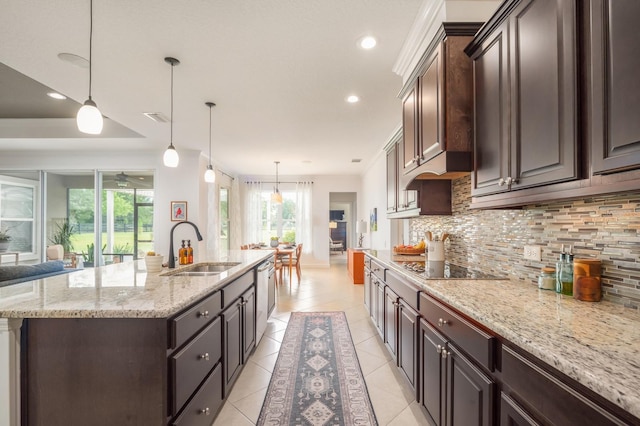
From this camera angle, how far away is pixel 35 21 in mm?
2023

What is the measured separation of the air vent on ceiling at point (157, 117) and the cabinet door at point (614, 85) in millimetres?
4173

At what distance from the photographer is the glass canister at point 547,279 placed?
1.53 meters

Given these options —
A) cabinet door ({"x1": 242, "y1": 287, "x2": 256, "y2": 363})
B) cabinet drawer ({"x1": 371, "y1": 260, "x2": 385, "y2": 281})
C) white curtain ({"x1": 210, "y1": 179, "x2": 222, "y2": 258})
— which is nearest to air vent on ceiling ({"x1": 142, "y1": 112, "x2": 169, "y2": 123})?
white curtain ({"x1": 210, "y1": 179, "x2": 222, "y2": 258})

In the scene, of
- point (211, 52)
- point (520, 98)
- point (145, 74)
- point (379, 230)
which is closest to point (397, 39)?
point (520, 98)

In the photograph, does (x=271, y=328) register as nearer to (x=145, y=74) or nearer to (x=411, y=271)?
(x=411, y=271)

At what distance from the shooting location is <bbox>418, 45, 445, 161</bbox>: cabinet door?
6.18ft

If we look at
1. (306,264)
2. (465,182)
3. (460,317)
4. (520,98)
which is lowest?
(306,264)

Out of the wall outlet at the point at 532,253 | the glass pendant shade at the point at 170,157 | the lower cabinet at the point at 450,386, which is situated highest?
the glass pendant shade at the point at 170,157

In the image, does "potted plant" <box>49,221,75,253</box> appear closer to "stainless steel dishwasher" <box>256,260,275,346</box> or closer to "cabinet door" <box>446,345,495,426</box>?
"stainless steel dishwasher" <box>256,260,275,346</box>

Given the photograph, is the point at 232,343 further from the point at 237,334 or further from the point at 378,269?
the point at 378,269

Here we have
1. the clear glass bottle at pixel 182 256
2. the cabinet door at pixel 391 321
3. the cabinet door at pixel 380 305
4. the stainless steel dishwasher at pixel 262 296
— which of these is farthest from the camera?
the stainless steel dishwasher at pixel 262 296

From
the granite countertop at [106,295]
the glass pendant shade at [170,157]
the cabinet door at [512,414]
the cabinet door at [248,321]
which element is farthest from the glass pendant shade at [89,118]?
the cabinet door at [512,414]

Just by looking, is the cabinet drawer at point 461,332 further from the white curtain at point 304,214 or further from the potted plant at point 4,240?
the potted plant at point 4,240

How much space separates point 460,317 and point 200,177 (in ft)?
18.2
